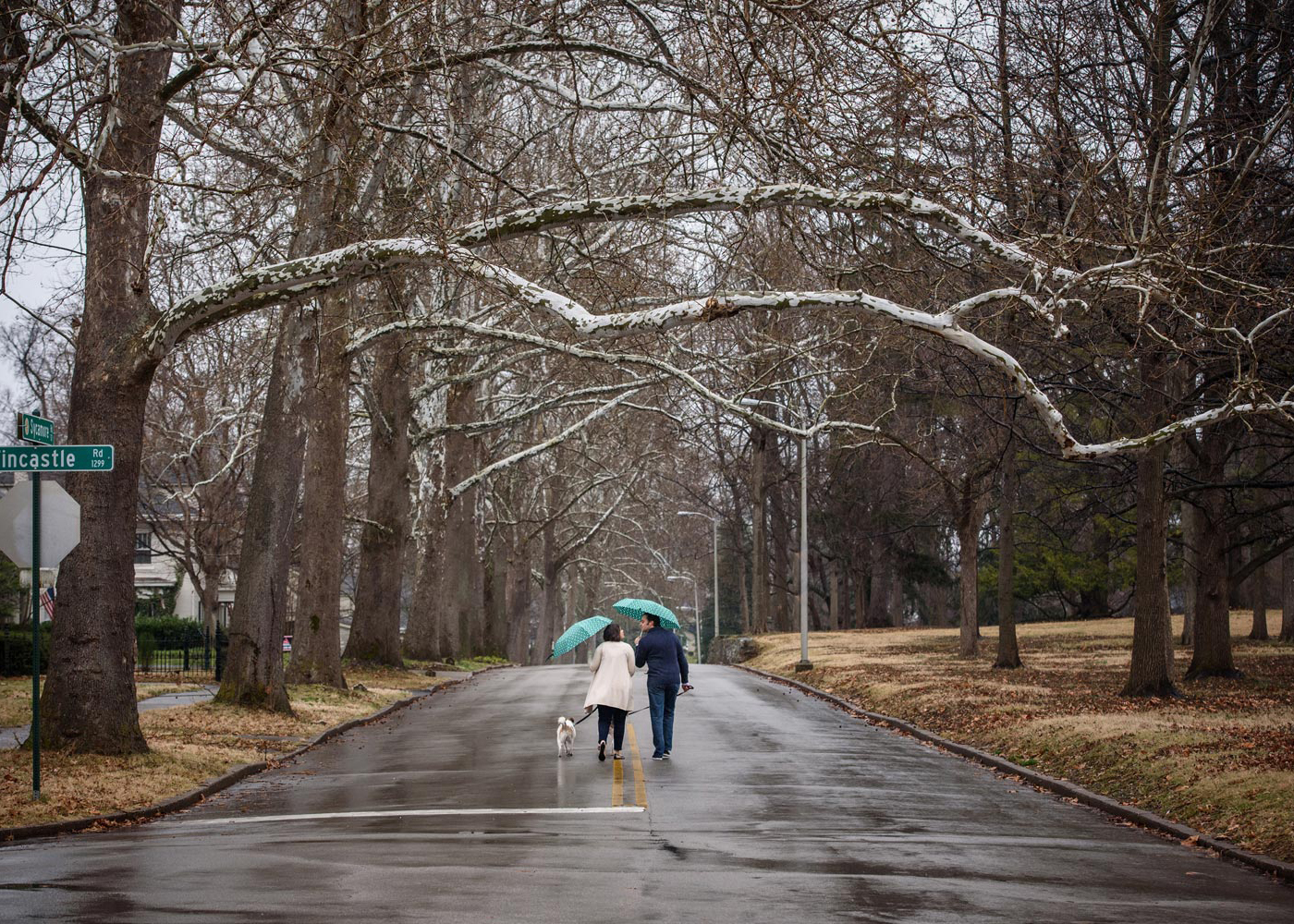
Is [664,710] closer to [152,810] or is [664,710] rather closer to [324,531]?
[152,810]

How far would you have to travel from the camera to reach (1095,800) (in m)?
13.4

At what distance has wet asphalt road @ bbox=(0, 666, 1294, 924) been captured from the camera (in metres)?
7.90

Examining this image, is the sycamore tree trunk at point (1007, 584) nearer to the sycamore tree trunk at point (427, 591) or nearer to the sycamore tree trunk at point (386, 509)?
the sycamore tree trunk at point (386, 509)

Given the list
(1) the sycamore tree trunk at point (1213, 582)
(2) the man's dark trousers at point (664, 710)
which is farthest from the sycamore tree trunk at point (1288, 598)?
(2) the man's dark trousers at point (664, 710)

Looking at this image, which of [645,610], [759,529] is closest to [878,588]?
[759,529]

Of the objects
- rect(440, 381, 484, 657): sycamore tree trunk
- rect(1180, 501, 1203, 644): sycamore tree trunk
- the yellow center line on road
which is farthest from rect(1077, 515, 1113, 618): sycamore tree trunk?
the yellow center line on road

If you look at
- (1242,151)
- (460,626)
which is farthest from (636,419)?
(1242,151)

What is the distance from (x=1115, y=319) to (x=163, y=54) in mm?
13495

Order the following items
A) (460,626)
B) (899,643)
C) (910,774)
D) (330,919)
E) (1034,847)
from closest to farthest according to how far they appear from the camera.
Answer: (330,919)
(1034,847)
(910,774)
(899,643)
(460,626)

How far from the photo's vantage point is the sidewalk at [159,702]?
54.1ft

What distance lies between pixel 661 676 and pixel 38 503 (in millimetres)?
7188

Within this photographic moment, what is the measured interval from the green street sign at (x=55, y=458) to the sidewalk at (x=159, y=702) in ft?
13.4

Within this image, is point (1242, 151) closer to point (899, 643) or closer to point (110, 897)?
point (110, 897)

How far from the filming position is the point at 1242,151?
22.0 meters
